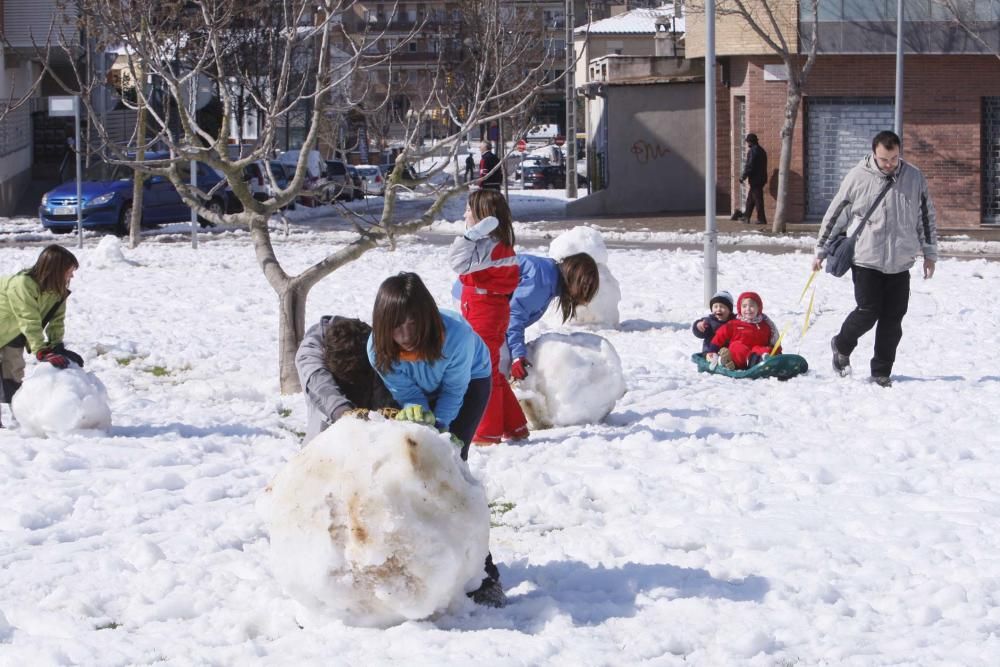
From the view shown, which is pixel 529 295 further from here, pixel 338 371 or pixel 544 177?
pixel 544 177

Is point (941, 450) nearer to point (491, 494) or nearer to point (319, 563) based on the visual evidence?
point (491, 494)

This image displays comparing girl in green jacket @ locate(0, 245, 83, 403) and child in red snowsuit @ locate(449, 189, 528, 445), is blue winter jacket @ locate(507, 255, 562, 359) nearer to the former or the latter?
child in red snowsuit @ locate(449, 189, 528, 445)

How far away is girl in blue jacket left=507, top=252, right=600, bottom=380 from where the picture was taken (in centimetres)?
920

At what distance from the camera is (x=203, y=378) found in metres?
11.8

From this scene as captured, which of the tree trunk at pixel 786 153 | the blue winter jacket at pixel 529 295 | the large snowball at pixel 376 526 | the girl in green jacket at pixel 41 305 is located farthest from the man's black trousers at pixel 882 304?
the tree trunk at pixel 786 153

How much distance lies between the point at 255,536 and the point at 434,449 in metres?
1.81

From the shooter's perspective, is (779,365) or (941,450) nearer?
(941,450)

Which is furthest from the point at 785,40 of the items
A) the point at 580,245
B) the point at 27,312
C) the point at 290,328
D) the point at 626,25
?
the point at 626,25

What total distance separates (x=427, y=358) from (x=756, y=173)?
79.5 ft

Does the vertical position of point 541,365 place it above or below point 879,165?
below

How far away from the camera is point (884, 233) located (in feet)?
32.9

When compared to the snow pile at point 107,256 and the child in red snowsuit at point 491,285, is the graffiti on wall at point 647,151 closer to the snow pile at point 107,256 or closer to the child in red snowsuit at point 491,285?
the snow pile at point 107,256

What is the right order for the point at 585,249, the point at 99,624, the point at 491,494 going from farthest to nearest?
the point at 585,249 < the point at 491,494 < the point at 99,624

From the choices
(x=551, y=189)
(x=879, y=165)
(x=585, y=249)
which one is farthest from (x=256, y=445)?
(x=551, y=189)
